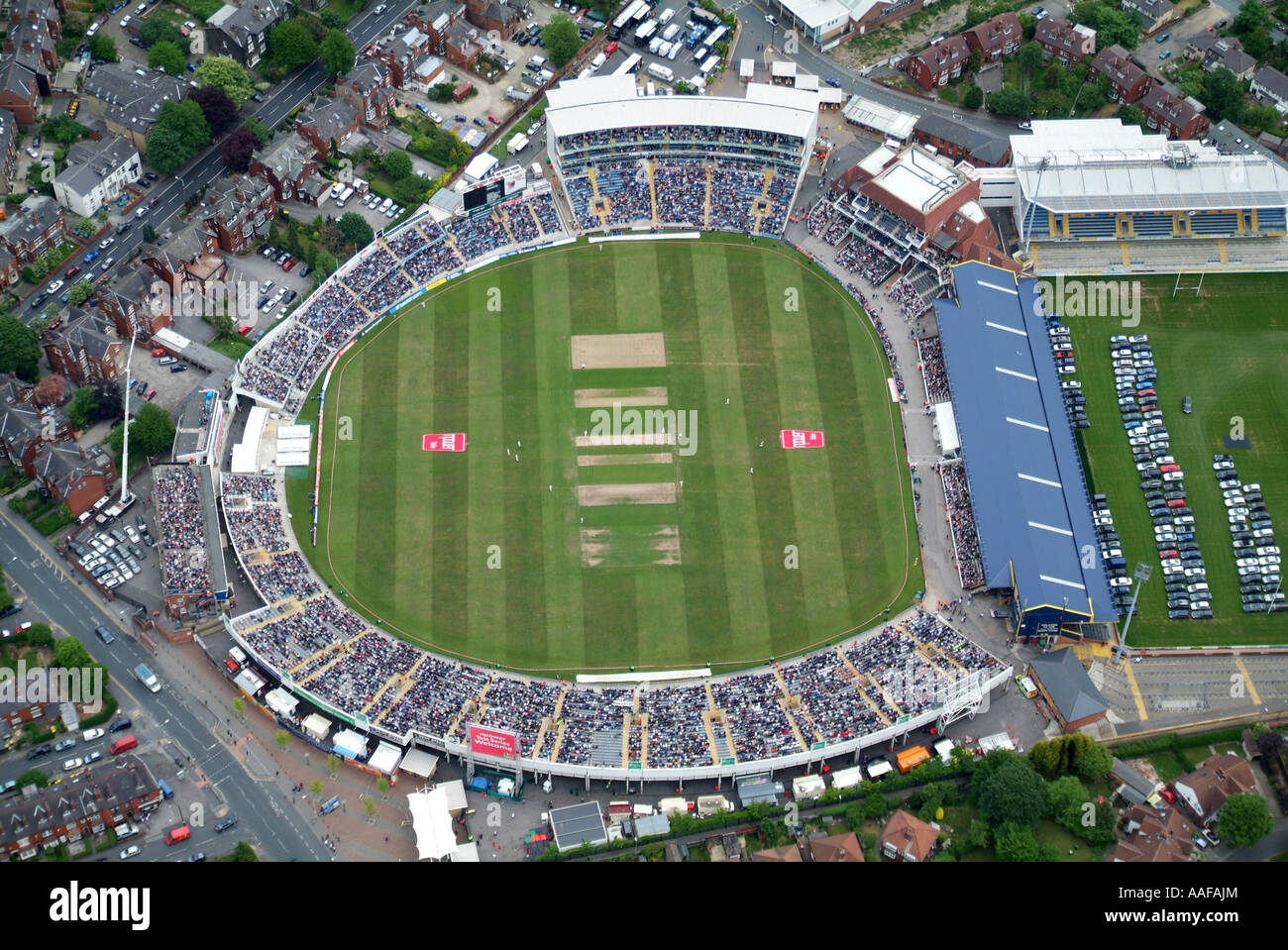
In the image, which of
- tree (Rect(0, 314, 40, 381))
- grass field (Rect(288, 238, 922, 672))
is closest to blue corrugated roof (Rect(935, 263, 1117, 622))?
grass field (Rect(288, 238, 922, 672))

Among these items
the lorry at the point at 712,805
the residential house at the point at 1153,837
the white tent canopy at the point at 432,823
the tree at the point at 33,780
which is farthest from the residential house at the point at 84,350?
the residential house at the point at 1153,837

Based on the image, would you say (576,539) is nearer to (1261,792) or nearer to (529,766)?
(529,766)

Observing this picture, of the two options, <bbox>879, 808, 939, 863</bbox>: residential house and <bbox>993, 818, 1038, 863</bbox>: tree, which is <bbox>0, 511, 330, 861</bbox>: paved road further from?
<bbox>993, 818, 1038, 863</bbox>: tree

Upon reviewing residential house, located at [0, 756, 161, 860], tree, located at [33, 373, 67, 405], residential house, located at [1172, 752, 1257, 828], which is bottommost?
residential house, located at [1172, 752, 1257, 828]

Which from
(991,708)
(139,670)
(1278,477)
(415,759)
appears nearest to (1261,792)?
(991,708)

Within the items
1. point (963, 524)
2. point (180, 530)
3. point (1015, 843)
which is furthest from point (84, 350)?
point (1015, 843)

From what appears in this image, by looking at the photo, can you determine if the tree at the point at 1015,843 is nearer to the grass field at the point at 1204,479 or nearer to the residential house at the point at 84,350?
the grass field at the point at 1204,479

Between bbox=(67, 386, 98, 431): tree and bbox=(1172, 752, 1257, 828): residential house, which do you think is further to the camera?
bbox=(67, 386, 98, 431): tree
